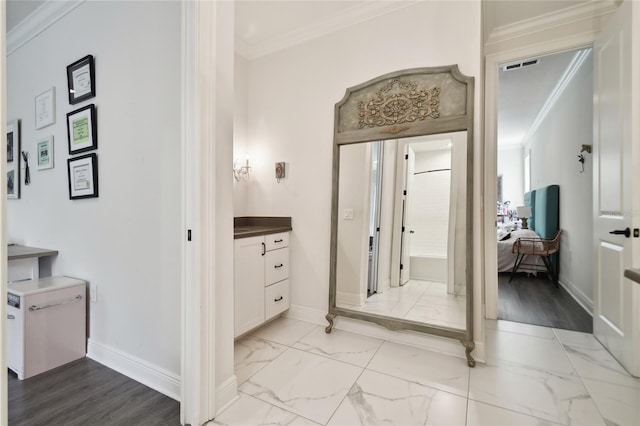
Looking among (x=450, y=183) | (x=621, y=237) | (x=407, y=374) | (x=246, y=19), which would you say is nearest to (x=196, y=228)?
(x=407, y=374)

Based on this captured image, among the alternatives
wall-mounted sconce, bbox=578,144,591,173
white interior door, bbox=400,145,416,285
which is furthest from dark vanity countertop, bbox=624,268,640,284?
wall-mounted sconce, bbox=578,144,591,173

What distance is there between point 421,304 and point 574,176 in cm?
301

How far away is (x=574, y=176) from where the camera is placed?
350 centimetres

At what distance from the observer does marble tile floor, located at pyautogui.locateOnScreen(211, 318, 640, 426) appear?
1.38 m

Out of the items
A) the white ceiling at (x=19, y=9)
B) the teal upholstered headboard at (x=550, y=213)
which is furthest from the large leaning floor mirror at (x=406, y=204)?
the teal upholstered headboard at (x=550, y=213)

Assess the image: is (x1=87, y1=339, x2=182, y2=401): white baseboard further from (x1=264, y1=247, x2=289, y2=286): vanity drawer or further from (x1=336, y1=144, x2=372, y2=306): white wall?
(x1=336, y1=144, x2=372, y2=306): white wall

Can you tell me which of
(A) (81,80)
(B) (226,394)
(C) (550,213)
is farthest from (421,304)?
(C) (550,213)

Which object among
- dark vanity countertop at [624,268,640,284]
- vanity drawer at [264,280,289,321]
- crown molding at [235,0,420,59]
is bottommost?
vanity drawer at [264,280,289,321]

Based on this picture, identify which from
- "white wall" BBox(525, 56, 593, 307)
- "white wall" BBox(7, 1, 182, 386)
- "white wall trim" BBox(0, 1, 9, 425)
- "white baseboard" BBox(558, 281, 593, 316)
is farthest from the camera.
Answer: "white wall" BBox(525, 56, 593, 307)

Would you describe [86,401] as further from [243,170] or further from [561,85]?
[561,85]

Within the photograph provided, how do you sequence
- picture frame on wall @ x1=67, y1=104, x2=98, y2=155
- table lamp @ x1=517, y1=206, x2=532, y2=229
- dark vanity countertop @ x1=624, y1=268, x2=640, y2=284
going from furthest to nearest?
1. table lamp @ x1=517, y1=206, x2=532, y2=229
2. picture frame on wall @ x1=67, y1=104, x2=98, y2=155
3. dark vanity countertop @ x1=624, y1=268, x2=640, y2=284

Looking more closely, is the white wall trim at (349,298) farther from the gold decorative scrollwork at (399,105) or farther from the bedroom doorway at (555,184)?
the bedroom doorway at (555,184)

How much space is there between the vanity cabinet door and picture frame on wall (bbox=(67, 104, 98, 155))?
3.79 ft

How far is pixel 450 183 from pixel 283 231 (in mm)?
1436
